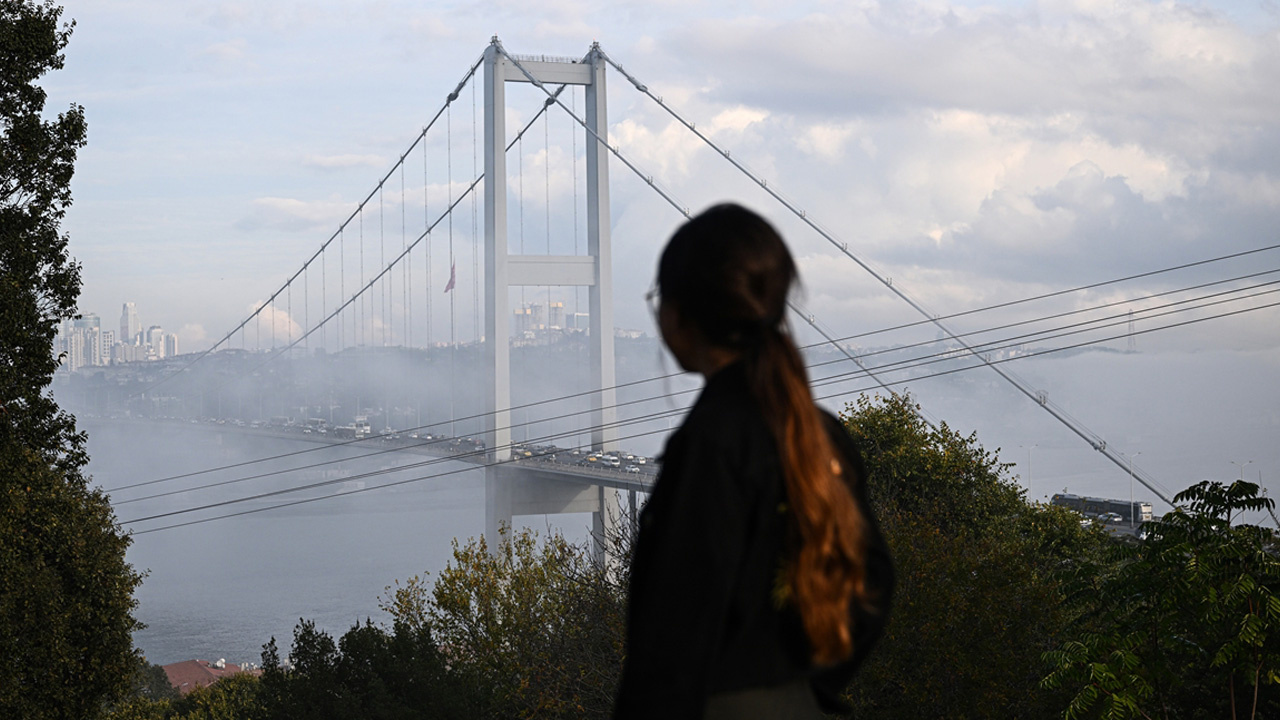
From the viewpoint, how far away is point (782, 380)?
1.20 m

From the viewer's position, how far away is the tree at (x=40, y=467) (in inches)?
293

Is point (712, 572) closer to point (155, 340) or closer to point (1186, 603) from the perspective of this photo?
point (1186, 603)

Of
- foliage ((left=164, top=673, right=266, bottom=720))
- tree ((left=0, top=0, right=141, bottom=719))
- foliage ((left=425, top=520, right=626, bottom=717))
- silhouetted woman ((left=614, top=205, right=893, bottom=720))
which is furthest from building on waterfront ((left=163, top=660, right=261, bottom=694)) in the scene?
silhouetted woman ((left=614, top=205, right=893, bottom=720))

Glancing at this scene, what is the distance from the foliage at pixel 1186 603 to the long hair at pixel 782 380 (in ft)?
12.4

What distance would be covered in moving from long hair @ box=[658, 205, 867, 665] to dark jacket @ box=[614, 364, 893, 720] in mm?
20

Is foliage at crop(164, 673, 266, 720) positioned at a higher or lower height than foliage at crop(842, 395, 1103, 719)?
lower

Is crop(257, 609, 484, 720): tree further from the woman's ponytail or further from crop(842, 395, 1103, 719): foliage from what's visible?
the woman's ponytail

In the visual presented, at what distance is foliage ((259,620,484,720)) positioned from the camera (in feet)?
39.8

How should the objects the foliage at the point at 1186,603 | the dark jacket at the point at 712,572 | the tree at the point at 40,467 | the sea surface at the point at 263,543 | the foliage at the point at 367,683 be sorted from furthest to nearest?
the sea surface at the point at 263,543, the foliage at the point at 367,683, the tree at the point at 40,467, the foliage at the point at 1186,603, the dark jacket at the point at 712,572

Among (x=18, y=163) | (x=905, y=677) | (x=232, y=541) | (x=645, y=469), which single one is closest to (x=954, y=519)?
(x=905, y=677)

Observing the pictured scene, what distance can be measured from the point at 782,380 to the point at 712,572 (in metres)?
0.22

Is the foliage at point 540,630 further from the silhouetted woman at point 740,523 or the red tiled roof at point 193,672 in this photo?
the red tiled roof at point 193,672

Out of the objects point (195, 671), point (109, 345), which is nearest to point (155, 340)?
point (109, 345)

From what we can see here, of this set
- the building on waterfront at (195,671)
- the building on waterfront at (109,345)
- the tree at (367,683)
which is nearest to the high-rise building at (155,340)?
the building on waterfront at (109,345)
